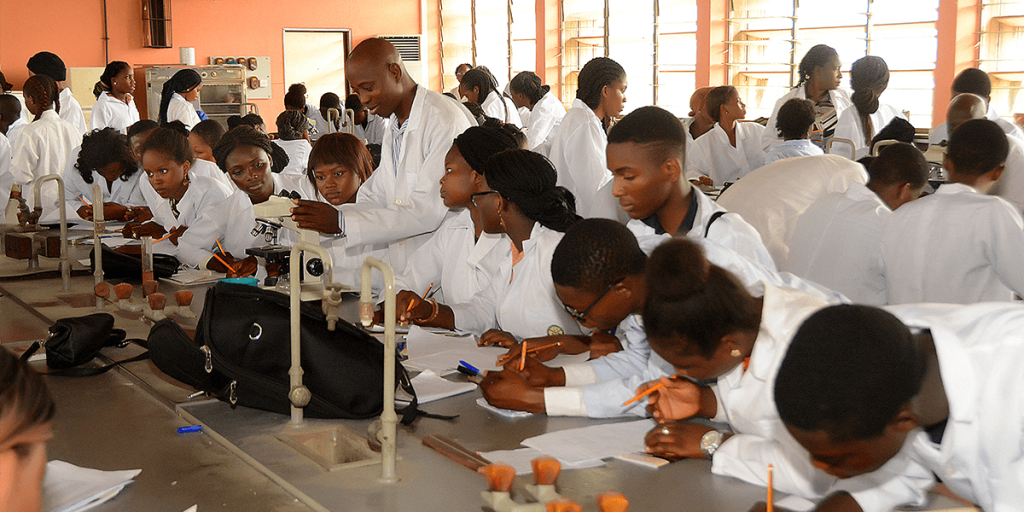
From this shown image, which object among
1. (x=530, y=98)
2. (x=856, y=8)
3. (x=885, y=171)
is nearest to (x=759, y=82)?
(x=856, y=8)

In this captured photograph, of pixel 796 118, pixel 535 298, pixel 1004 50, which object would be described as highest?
pixel 1004 50

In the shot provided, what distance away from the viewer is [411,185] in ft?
10.8

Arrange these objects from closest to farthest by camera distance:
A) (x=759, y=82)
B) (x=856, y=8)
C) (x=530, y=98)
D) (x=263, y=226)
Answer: (x=263, y=226), (x=530, y=98), (x=856, y=8), (x=759, y=82)

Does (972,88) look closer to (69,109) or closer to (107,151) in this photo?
(107,151)

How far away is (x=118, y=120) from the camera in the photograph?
23.1 feet

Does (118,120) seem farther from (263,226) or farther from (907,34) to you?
(907,34)

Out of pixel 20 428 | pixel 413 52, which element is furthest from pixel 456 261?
pixel 413 52

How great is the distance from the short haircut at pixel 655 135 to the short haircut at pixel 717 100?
396cm

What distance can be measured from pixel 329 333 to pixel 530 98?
5.93 metres

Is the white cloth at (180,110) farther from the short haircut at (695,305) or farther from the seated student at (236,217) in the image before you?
the short haircut at (695,305)

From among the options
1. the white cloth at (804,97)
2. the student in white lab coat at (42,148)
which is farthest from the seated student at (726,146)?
the student in white lab coat at (42,148)

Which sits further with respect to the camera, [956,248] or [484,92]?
[484,92]

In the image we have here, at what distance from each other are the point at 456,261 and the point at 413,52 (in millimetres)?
11157

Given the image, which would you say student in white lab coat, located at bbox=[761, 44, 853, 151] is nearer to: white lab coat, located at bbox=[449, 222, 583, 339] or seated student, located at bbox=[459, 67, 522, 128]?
seated student, located at bbox=[459, 67, 522, 128]
